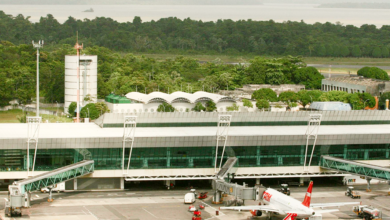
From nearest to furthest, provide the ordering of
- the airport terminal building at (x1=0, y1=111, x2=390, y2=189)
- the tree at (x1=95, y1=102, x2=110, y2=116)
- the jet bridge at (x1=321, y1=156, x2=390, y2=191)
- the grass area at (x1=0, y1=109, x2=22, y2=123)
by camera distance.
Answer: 1. the jet bridge at (x1=321, y1=156, x2=390, y2=191)
2. the airport terminal building at (x1=0, y1=111, x2=390, y2=189)
3. the grass area at (x1=0, y1=109, x2=22, y2=123)
4. the tree at (x1=95, y1=102, x2=110, y2=116)

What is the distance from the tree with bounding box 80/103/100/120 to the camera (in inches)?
A: 6993

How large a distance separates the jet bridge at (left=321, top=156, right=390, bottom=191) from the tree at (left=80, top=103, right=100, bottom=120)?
81.8m

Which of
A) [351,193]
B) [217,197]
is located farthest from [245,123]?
[351,193]

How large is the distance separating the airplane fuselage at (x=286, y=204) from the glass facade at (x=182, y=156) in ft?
56.6

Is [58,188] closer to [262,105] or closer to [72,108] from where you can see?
[72,108]

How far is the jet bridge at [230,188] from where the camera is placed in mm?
93250

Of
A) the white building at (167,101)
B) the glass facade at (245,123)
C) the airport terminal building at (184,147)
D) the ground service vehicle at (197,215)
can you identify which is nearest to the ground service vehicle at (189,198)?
the ground service vehicle at (197,215)

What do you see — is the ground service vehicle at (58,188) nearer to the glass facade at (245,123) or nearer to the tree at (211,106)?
the glass facade at (245,123)

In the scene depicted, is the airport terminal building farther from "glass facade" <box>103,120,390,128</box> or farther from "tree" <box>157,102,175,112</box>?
"tree" <box>157,102,175,112</box>

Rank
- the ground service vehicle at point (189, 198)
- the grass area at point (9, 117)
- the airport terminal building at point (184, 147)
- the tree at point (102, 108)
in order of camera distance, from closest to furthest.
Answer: the ground service vehicle at point (189, 198) → the airport terminal building at point (184, 147) → the grass area at point (9, 117) → the tree at point (102, 108)

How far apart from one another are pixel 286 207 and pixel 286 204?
380 mm

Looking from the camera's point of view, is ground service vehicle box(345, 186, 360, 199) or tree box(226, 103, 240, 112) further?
tree box(226, 103, 240, 112)

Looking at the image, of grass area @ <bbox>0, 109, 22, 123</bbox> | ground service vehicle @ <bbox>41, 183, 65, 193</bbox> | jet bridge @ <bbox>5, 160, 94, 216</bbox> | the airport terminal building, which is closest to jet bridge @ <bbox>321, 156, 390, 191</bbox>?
the airport terminal building

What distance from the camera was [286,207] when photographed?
87250mm
